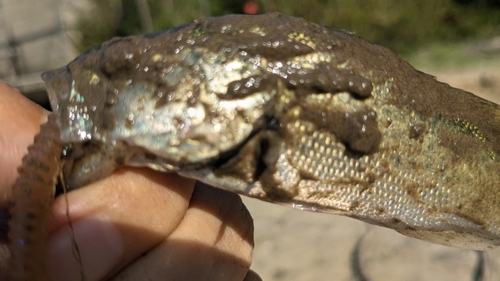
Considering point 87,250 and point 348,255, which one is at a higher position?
point 87,250

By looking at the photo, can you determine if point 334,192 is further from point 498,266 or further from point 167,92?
point 498,266

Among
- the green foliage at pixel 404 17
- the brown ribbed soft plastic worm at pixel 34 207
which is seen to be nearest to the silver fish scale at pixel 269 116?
the brown ribbed soft plastic worm at pixel 34 207

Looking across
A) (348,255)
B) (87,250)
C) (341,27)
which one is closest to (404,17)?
(341,27)

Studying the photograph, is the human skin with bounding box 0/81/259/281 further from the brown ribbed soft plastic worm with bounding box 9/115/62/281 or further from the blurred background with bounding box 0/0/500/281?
the blurred background with bounding box 0/0/500/281

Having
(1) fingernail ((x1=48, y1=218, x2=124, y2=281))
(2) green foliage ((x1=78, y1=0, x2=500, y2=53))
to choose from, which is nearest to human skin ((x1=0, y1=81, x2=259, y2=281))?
(1) fingernail ((x1=48, y1=218, x2=124, y2=281))

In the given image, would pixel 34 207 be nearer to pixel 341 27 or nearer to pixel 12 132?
pixel 12 132
